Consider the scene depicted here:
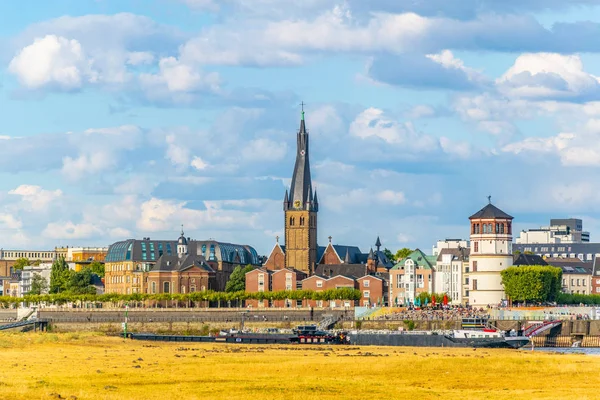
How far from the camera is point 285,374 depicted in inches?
3489

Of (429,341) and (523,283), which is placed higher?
(523,283)

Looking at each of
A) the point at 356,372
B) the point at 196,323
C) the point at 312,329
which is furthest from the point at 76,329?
the point at 356,372

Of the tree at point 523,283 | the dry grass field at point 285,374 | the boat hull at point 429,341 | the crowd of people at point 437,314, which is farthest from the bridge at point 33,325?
the tree at point 523,283

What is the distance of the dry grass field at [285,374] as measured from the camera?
75.5 metres

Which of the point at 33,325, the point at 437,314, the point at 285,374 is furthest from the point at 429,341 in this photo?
the point at 33,325

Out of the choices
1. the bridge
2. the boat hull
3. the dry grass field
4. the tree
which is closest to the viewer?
the dry grass field

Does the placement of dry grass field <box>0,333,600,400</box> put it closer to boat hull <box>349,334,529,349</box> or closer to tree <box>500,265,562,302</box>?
boat hull <box>349,334,529,349</box>

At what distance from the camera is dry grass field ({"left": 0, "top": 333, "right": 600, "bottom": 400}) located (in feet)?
248

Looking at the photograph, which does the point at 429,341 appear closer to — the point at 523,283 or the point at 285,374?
the point at 285,374

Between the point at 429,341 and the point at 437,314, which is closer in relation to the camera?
the point at 429,341

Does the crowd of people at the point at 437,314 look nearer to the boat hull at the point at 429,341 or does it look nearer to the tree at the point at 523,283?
the tree at the point at 523,283

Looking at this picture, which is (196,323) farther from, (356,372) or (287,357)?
(356,372)

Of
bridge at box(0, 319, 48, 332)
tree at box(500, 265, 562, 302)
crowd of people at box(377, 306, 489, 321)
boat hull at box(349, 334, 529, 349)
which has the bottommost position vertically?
boat hull at box(349, 334, 529, 349)

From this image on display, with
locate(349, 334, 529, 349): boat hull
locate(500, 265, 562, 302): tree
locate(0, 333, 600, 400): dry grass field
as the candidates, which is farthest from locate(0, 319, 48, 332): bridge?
locate(500, 265, 562, 302): tree
